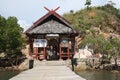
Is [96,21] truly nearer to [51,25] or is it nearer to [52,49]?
[52,49]

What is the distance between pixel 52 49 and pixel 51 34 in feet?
14.6

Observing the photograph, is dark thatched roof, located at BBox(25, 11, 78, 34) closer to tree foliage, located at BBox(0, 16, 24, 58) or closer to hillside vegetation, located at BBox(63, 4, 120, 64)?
tree foliage, located at BBox(0, 16, 24, 58)

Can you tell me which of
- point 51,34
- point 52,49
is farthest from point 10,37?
point 52,49

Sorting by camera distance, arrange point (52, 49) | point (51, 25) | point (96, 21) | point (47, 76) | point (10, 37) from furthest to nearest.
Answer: point (96, 21)
point (52, 49)
point (51, 25)
point (10, 37)
point (47, 76)

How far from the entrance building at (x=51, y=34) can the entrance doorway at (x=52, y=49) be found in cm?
114

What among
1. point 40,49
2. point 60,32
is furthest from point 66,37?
point 40,49

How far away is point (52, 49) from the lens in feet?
171

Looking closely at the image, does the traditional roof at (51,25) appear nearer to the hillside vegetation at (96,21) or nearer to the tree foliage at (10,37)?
the tree foliage at (10,37)

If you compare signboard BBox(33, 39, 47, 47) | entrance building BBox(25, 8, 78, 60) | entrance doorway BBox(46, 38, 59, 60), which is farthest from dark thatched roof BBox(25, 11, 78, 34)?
entrance doorway BBox(46, 38, 59, 60)

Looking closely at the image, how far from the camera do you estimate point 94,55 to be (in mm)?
54500

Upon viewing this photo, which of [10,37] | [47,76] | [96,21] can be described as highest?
[96,21]

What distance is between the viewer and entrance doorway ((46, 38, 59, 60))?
51000 mm

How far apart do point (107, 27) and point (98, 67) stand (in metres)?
29.0

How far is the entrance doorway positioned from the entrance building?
45.0 inches
